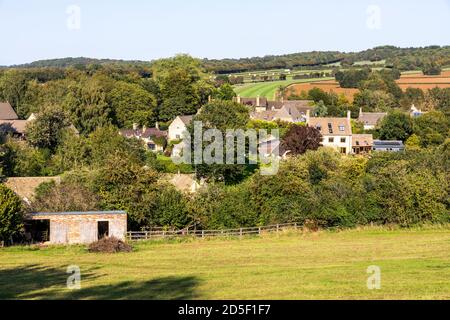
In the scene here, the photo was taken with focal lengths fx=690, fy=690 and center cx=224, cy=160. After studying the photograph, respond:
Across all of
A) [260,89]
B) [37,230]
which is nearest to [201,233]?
[37,230]

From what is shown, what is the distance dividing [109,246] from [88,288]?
31.2 feet

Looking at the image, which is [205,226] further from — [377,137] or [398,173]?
[377,137]

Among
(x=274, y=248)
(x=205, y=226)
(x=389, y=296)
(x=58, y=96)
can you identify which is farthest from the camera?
(x=58, y=96)

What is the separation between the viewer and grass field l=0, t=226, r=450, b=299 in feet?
64.9

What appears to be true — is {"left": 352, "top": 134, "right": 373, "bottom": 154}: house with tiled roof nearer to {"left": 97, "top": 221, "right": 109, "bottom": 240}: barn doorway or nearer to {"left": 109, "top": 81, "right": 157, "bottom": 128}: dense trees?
{"left": 109, "top": 81, "right": 157, "bottom": 128}: dense trees

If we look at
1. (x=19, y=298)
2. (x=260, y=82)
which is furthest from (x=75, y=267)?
(x=260, y=82)

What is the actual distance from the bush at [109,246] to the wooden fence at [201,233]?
2.46 metres

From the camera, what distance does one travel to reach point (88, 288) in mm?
20953

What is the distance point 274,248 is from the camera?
30.6 metres

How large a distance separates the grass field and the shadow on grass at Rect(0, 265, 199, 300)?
3 cm

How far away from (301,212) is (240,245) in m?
5.33

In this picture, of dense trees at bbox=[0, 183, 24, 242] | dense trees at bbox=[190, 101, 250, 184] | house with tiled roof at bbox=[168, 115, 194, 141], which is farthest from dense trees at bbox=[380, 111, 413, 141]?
dense trees at bbox=[0, 183, 24, 242]

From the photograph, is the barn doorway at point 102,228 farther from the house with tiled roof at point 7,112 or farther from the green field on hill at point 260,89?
the green field on hill at point 260,89

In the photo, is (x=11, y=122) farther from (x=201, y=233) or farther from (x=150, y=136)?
(x=201, y=233)
